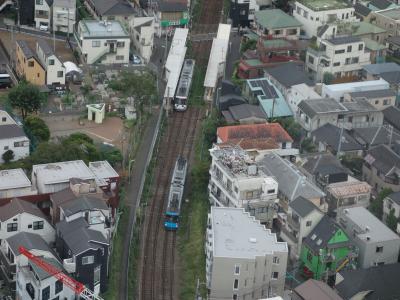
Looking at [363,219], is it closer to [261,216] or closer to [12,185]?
[261,216]

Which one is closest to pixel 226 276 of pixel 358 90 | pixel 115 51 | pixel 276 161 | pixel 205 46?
pixel 276 161

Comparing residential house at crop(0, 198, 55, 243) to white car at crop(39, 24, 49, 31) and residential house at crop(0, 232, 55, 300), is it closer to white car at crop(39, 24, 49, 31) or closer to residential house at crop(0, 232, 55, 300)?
residential house at crop(0, 232, 55, 300)

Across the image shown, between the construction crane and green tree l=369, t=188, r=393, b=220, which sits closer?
the construction crane

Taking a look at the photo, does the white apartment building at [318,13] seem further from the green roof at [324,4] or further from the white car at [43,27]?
the white car at [43,27]

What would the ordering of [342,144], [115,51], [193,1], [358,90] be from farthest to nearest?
[193,1], [115,51], [358,90], [342,144]

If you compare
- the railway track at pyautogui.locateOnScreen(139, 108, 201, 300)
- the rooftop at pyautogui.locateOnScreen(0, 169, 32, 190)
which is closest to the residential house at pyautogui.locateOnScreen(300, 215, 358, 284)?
the railway track at pyautogui.locateOnScreen(139, 108, 201, 300)
